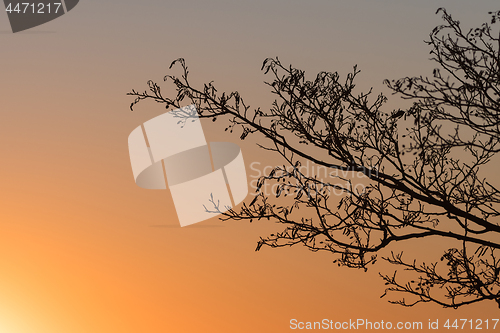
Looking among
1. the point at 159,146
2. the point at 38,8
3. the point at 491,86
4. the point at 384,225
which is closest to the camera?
the point at 491,86

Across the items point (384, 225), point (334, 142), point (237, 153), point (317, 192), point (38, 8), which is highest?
point (38, 8)

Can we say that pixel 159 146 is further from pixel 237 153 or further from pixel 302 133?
pixel 302 133

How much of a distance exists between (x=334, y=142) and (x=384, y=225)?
788 mm

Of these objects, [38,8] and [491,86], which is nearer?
[491,86]

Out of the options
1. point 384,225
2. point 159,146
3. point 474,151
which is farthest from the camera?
point 159,146

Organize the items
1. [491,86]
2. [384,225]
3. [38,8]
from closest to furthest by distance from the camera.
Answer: [491,86] < [384,225] < [38,8]

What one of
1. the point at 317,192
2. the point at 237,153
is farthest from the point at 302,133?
the point at 237,153

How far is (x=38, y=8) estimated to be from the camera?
707cm

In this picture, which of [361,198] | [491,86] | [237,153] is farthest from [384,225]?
[237,153]

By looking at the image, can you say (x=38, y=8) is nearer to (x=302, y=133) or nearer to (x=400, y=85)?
(x=302, y=133)

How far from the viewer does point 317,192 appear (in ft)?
12.1

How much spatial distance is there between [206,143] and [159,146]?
0.69 meters

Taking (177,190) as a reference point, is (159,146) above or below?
above

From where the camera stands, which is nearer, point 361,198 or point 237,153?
point 361,198
